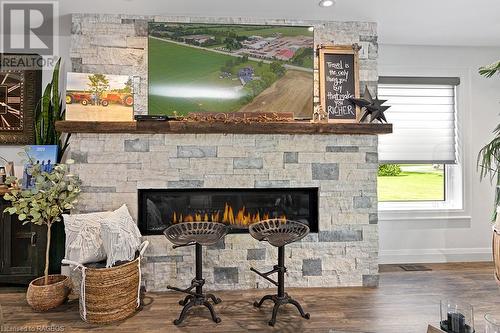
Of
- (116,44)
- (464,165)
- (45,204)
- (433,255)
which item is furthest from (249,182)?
(464,165)

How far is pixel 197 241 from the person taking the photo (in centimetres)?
233

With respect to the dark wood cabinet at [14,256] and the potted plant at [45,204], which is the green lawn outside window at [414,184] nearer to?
the potted plant at [45,204]

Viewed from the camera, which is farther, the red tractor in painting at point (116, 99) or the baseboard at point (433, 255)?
the baseboard at point (433, 255)

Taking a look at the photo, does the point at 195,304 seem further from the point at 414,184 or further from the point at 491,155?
the point at 491,155

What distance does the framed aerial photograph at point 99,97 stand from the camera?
9.15 ft

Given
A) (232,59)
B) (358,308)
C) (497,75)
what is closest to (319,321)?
(358,308)

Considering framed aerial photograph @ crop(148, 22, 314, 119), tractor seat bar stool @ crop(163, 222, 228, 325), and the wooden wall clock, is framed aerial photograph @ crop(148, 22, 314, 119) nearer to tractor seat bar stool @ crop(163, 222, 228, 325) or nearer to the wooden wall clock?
tractor seat bar stool @ crop(163, 222, 228, 325)

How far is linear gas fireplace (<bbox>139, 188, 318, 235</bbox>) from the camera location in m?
3.00

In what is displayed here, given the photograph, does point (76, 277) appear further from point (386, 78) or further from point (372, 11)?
point (386, 78)

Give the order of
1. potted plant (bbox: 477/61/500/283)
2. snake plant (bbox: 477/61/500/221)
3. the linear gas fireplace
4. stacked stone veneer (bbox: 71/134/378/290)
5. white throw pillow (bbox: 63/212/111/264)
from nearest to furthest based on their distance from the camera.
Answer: potted plant (bbox: 477/61/500/283) < white throw pillow (bbox: 63/212/111/264) < stacked stone veneer (bbox: 71/134/378/290) < the linear gas fireplace < snake plant (bbox: 477/61/500/221)

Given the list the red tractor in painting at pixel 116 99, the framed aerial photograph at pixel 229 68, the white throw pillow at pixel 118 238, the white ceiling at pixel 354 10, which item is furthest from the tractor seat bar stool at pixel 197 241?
the white ceiling at pixel 354 10

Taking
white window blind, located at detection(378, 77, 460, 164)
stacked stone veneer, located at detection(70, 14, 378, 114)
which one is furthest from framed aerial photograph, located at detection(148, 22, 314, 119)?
white window blind, located at detection(378, 77, 460, 164)

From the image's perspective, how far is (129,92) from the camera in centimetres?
289

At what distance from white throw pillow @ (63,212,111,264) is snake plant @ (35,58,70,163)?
1000 millimetres
